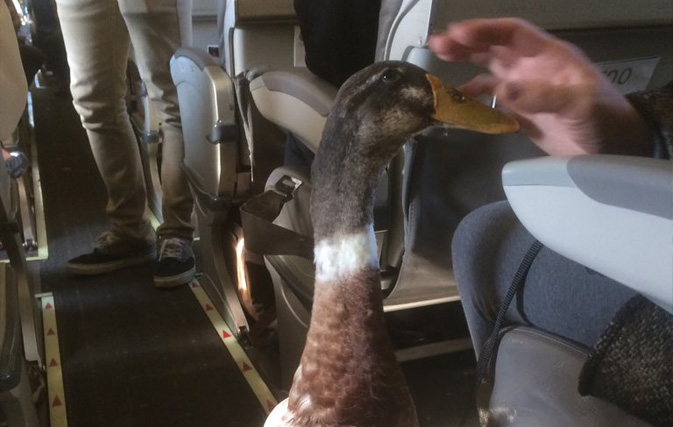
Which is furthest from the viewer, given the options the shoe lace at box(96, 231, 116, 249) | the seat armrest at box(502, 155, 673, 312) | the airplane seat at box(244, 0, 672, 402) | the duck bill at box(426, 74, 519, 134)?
the shoe lace at box(96, 231, 116, 249)

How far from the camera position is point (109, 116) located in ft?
5.85

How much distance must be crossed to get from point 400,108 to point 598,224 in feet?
0.86

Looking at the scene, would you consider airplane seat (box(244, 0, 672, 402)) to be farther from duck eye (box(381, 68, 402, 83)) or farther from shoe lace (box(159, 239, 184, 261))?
shoe lace (box(159, 239, 184, 261))

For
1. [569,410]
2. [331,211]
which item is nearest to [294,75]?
[331,211]

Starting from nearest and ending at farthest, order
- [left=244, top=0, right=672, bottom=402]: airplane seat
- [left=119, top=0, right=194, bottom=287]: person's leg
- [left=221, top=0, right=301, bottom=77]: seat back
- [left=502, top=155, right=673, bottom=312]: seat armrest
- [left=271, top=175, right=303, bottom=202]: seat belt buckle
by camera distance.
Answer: [left=502, top=155, right=673, bottom=312]: seat armrest
[left=244, top=0, right=672, bottom=402]: airplane seat
[left=271, top=175, right=303, bottom=202]: seat belt buckle
[left=221, top=0, right=301, bottom=77]: seat back
[left=119, top=0, right=194, bottom=287]: person's leg

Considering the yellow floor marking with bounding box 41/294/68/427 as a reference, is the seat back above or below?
above

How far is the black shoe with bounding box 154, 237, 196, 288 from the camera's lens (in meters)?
1.87

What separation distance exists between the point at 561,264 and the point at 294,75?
609 millimetres

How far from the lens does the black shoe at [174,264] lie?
187 cm

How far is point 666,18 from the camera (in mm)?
921

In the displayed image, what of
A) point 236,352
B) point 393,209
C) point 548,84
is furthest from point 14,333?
point 548,84

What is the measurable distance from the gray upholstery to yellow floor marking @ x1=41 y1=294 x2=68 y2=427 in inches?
40.3

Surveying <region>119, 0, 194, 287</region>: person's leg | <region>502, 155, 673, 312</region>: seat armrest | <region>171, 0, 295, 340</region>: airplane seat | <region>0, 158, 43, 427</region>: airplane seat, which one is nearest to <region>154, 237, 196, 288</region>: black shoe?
<region>119, 0, 194, 287</region>: person's leg

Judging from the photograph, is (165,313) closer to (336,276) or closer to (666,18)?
(336,276)
